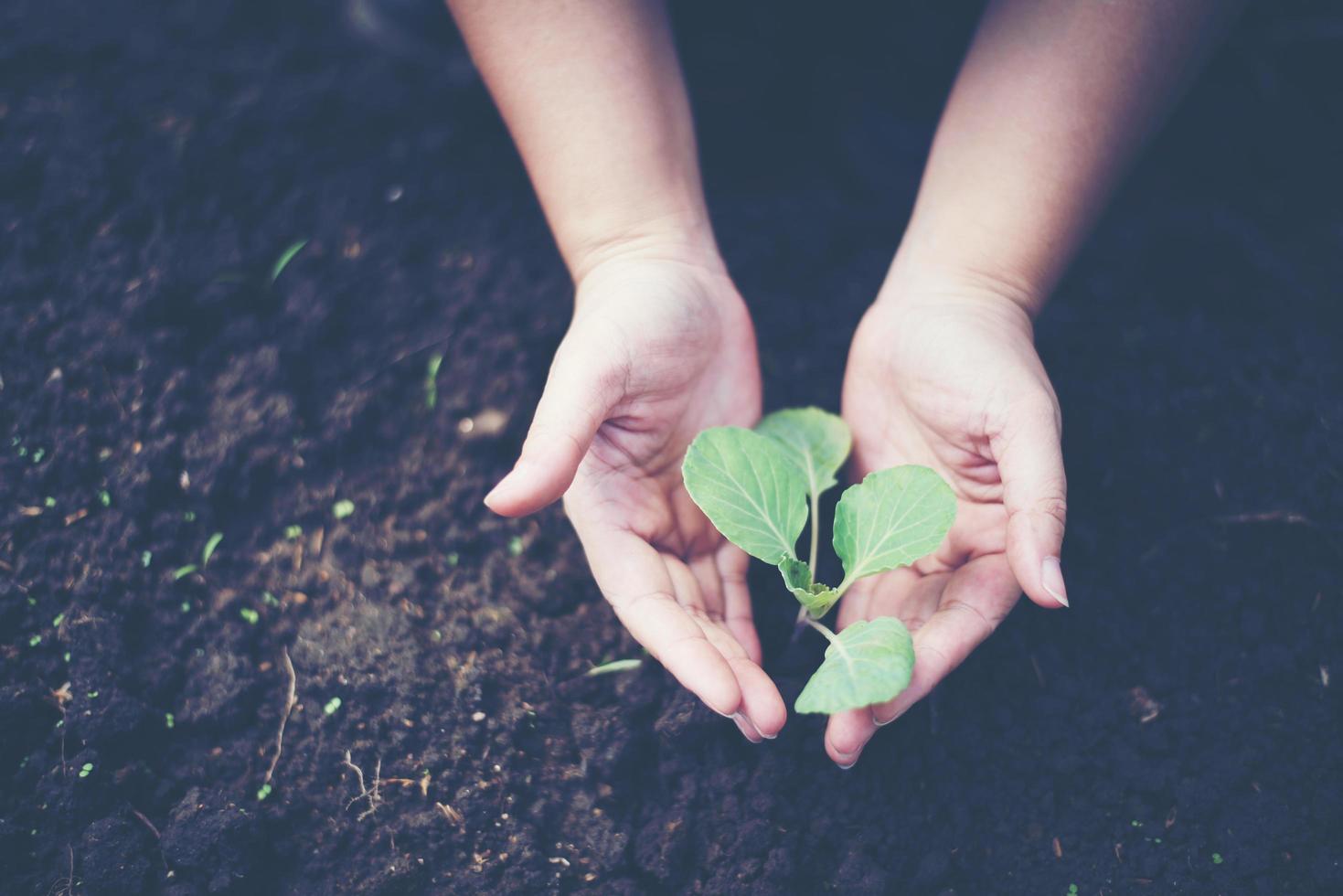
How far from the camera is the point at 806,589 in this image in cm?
151

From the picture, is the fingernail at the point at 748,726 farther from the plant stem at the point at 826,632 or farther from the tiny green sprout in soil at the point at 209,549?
the tiny green sprout in soil at the point at 209,549

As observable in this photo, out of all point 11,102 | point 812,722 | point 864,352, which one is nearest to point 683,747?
point 812,722

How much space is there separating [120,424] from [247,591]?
466mm

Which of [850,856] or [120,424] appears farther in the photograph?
[120,424]

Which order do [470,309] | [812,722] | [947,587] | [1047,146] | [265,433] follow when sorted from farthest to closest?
[470,309] < [265,433] < [1047,146] < [812,722] < [947,587]

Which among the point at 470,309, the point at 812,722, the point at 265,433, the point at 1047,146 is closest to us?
the point at 812,722

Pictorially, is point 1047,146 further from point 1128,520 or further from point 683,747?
point 683,747

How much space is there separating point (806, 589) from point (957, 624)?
260 millimetres

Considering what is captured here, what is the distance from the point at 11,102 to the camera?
2.14m

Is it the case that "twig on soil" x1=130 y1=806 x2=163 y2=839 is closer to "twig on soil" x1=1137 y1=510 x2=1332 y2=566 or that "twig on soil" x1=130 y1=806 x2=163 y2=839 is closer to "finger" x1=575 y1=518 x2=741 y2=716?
"finger" x1=575 y1=518 x2=741 y2=716

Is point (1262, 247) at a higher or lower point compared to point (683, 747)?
higher

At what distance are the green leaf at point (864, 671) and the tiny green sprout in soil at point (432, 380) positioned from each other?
1094 millimetres

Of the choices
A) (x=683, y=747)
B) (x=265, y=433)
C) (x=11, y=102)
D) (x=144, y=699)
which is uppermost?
(x=11, y=102)

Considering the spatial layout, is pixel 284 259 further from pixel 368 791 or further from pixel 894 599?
pixel 894 599
